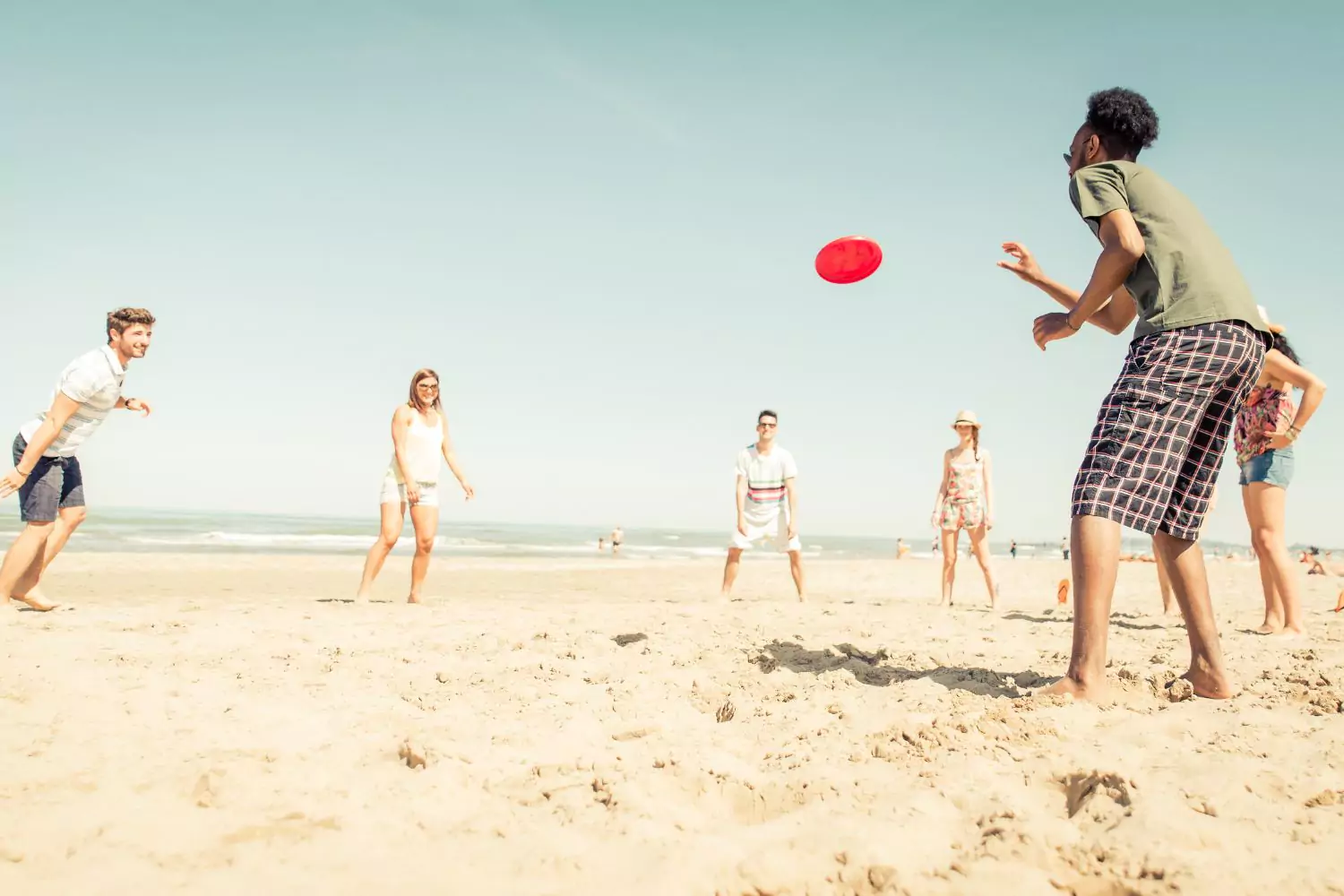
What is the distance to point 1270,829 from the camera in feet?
5.48

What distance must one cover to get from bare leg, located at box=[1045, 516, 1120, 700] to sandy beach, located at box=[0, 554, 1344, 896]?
0.44 feet

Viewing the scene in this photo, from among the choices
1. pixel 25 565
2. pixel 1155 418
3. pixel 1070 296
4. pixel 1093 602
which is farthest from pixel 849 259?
pixel 25 565

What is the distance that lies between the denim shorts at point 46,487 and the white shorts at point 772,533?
555cm

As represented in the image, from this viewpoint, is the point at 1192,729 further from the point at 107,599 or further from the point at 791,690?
the point at 107,599

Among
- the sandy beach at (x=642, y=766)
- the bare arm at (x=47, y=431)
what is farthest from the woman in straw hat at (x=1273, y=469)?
the bare arm at (x=47, y=431)

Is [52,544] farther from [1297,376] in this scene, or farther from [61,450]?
[1297,376]

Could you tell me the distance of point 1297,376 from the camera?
14.6 ft

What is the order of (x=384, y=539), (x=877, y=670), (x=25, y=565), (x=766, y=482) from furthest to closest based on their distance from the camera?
(x=766, y=482)
(x=384, y=539)
(x=25, y=565)
(x=877, y=670)

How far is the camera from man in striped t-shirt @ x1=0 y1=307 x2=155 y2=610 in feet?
15.4

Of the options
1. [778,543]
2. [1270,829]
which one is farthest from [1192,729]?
[778,543]

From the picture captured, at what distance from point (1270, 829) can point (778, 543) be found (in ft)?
21.5

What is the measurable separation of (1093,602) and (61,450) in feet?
18.9

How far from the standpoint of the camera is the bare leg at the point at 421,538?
621 cm

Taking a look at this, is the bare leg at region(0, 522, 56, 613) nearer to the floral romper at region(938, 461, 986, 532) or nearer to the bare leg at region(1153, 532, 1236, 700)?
the bare leg at region(1153, 532, 1236, 700)
